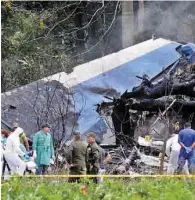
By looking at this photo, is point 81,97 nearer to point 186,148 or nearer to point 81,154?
point 186,148

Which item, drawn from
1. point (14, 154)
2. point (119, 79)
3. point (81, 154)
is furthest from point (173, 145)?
point (119, 79)

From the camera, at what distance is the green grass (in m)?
6.61

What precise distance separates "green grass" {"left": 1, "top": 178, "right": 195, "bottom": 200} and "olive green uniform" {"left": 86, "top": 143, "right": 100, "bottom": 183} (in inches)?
273

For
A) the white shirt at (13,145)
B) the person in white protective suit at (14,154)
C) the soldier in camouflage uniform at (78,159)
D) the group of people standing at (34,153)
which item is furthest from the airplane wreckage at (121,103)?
the soldier in camouflage uniform at (78,159)

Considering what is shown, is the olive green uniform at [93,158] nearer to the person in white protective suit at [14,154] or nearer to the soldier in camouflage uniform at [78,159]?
the soldier in camouflage uniform at [78,159]

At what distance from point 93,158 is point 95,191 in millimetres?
7671

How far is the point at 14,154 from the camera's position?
1603cm

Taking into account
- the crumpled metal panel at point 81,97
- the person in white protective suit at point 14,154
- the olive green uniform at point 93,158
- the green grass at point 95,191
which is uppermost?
the green grass at point 95,191

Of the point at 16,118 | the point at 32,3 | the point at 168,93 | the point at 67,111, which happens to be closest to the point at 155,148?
the point at 168,93

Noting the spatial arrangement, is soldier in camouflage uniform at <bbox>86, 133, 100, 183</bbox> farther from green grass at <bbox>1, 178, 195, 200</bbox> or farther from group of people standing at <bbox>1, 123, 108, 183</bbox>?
green grass at <bbox>1, 178, 195, 200</bbox>

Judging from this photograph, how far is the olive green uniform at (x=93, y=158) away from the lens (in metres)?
14.7

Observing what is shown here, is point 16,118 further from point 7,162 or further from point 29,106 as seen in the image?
point 7,162

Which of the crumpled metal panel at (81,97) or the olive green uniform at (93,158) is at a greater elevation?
the olive green uniform at (93,158)

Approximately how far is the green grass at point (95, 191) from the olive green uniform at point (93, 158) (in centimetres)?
692
